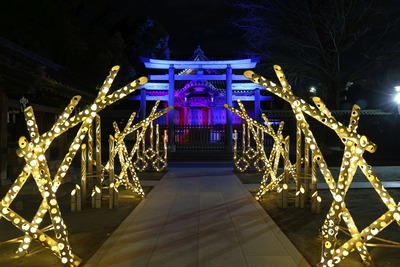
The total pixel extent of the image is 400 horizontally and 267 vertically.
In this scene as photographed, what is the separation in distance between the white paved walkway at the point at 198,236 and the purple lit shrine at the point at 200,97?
42.7 ft

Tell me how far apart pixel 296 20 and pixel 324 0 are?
6.56 feet

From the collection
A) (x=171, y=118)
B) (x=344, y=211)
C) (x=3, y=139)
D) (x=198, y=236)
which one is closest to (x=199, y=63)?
(x=171, y=118)

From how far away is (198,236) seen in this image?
5855 millimetres

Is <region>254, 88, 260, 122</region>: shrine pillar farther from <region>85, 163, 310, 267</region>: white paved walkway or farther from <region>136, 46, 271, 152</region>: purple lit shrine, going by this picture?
<region>85, 163, 310, 267</region>: white paved walkway

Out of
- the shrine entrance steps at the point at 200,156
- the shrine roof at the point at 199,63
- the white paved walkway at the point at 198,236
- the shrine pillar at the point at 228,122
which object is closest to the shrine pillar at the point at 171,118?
the shrine roof at the point at 199,63

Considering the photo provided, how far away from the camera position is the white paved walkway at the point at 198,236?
4.80m

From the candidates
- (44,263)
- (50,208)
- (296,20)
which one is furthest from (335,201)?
(296,20)

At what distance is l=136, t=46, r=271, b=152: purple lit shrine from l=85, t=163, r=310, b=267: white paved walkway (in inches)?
512

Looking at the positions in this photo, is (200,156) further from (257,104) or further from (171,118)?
(257,104)

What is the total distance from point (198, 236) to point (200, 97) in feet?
66.4

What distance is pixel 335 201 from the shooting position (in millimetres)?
4254

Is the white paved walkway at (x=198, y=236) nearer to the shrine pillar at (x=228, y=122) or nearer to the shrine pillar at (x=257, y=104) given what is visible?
the shrine pillar at (x=228, y=122)

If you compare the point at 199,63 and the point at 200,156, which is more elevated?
the point at 199,63

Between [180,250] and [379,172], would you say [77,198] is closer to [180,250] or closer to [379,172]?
[180,250]
